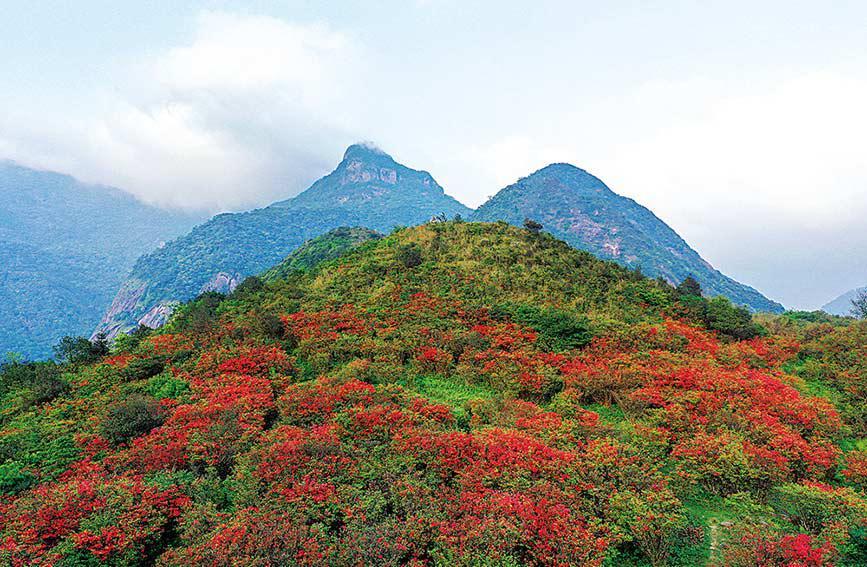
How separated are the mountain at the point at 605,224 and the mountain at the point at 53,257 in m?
107

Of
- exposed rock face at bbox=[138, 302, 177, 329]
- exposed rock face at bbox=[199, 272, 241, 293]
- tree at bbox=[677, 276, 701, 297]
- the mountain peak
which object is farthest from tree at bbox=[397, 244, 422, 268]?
the mountain peak

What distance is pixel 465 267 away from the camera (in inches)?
958

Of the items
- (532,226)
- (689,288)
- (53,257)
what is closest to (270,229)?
(53,257)

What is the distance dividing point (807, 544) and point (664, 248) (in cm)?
11381

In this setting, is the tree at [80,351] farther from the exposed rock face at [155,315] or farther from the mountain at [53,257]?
the mountain at [53,257]

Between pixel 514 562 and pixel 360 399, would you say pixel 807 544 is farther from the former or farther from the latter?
pixel 360 399

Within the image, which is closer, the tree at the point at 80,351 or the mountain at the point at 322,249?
the tree at the point at 80,351

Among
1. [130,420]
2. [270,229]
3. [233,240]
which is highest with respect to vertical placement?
[270,229]

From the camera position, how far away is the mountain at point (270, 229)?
9581 centimetres

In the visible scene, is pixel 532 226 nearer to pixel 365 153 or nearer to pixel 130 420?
pixel 130 420

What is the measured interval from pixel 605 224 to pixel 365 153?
12064 centimetres

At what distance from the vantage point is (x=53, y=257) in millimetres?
131625

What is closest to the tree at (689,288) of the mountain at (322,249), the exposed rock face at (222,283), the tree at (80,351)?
the tree at (80,351)

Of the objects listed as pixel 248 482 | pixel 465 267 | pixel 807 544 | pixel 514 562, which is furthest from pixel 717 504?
pixel 465 267
